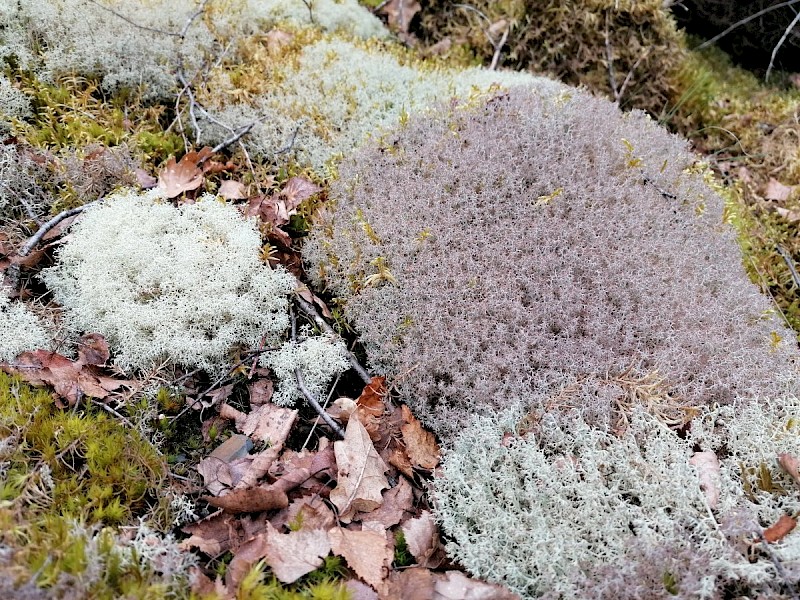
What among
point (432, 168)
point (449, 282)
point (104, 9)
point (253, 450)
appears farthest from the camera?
point (104, 9)

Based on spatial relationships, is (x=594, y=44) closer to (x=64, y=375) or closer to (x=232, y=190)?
(x=232, y=190)

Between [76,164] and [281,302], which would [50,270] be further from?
[281,302]

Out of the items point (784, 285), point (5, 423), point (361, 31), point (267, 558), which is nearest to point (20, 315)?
point (5, 423)

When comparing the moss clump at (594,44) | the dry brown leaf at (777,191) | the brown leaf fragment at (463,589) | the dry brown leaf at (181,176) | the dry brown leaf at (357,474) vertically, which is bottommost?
the dry brown leaf at (357,474)

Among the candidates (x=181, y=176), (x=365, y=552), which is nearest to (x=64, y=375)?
→ (x=181, y=176)

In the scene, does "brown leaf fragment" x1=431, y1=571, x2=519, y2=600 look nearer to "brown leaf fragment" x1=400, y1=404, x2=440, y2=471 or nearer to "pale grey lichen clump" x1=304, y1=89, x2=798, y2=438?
"brown leaf fragment" x1=400, y1=404, x2=440, y2=471

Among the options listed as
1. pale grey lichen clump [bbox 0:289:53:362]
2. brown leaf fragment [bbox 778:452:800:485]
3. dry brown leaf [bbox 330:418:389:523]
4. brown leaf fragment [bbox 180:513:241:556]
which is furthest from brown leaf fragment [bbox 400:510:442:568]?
pale grey lichen clump [bbox 0:289:53:362]

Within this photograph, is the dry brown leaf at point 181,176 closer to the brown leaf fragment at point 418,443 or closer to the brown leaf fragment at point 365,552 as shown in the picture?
the brown leaf fragment at point 418,443

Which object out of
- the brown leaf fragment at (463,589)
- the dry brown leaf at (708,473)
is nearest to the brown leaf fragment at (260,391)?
the brown leaf fragment at (463,589)
